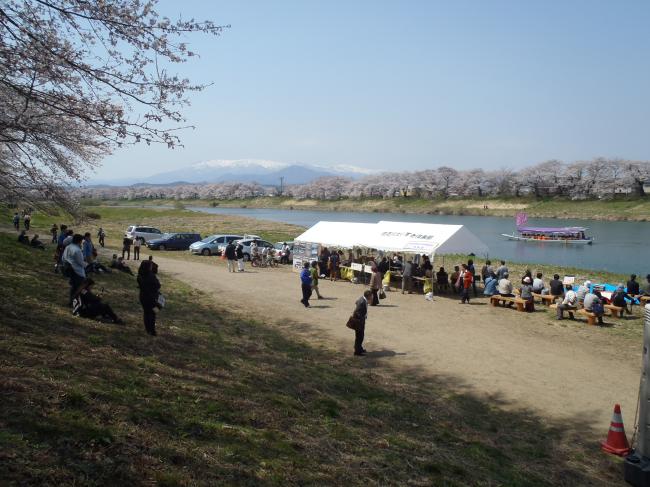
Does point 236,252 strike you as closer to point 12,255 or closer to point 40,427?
point 12,255

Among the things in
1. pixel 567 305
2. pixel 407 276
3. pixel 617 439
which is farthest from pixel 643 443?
pixel 407 276

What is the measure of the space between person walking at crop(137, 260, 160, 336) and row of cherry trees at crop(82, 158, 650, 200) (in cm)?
6009

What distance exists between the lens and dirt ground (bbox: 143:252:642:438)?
30.5 ft

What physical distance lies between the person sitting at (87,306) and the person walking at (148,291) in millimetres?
600

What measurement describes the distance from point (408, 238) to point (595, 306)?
299 inches

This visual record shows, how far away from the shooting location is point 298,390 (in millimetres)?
8047

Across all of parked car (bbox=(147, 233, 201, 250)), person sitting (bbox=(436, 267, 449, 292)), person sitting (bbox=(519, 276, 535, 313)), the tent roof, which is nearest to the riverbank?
the tent roof

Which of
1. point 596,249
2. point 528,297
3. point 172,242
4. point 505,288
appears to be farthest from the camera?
point 596,249

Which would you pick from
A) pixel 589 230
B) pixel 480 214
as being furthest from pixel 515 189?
pixel 589 230

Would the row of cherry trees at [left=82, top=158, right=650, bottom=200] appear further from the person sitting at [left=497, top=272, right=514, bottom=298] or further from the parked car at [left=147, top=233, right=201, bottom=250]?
the person sitting at [left=497, top=272, right=514, bottom=298]

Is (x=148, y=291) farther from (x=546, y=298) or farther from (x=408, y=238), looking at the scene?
(x=546, y=298)

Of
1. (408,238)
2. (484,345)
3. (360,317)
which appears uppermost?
(408,238)

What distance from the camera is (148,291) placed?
917 cm

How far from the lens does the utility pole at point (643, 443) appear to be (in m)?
6.44
